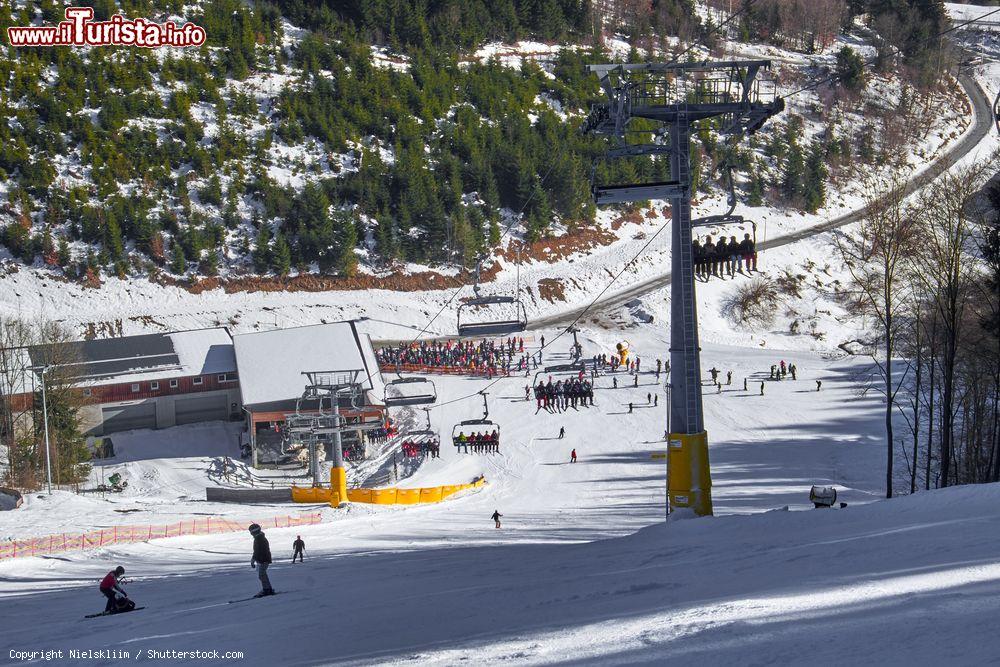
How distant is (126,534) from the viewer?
863 inches

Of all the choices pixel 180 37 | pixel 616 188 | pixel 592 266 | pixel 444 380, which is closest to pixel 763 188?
pixel 592 266

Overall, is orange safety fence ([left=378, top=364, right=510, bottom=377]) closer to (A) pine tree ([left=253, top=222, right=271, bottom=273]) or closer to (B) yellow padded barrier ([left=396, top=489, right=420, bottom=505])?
(B) yellow padded barrier ([left=396, top=489, right=420, bottom=505])

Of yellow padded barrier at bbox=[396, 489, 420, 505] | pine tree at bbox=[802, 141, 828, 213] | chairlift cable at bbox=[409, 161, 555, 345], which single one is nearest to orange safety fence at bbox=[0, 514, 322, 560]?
yellow padded barrier at bbox=[396, 489, 420, 505]

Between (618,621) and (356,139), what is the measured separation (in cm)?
6130

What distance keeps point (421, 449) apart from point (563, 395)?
6.41m

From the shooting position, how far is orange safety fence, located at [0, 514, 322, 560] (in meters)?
20.3

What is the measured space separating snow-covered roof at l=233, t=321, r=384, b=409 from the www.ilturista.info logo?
34.4 metres

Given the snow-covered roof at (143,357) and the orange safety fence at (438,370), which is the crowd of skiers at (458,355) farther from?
the snow-covered roof at (143,357)

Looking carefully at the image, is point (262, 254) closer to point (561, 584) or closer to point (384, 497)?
point (384, 497)

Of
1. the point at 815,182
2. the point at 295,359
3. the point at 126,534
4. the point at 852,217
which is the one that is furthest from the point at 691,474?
the point at 815,182

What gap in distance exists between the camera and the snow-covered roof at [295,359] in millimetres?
39094

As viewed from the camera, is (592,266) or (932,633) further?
(592,266)

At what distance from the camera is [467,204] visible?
63.0 m

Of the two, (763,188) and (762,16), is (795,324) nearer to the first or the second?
(763,188)
